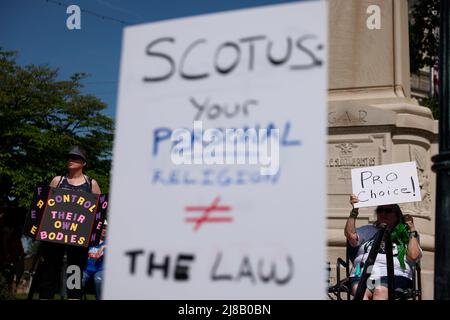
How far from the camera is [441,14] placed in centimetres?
347

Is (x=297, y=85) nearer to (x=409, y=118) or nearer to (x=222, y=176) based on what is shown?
(x=222, y=176)

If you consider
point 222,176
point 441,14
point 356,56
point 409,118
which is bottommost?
→ point 222,176

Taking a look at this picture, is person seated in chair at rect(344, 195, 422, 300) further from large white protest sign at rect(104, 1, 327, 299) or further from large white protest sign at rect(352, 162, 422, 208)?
large white protest sign at rect(104, 1, 327, 299)

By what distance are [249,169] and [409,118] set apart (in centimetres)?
719

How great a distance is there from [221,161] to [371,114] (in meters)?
6.97

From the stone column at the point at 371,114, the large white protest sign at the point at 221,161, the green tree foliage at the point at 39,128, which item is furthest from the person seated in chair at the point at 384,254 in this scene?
the green tree foliage at the point at 39,128

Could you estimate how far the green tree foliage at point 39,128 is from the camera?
26.2 metres

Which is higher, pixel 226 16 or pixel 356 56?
pixel 356 56

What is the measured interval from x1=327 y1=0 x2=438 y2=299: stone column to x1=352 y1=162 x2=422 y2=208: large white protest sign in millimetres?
3267

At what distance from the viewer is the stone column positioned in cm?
917

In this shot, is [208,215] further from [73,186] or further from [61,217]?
[73,186]
